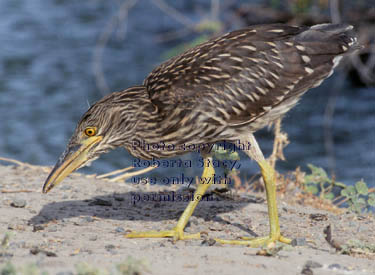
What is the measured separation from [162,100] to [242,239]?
1.35 m

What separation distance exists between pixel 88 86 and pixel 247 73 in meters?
7.72

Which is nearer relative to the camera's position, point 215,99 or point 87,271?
point 87,271

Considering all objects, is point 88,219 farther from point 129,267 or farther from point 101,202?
point 129,267

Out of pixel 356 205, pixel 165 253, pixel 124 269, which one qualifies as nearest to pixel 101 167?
pixel 356 205

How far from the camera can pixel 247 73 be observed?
5504mm

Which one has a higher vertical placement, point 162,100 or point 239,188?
point 162,100

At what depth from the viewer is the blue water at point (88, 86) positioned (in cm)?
1080

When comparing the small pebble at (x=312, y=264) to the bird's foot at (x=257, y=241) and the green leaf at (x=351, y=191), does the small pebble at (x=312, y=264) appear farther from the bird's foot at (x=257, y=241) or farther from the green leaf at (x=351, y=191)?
the green leaf at (x=351, y=191)

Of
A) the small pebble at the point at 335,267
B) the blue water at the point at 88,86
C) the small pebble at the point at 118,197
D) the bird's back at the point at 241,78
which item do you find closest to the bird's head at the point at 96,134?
the bird's back at the point at 241,78

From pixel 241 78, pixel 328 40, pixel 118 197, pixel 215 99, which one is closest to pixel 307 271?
pixel 215 99

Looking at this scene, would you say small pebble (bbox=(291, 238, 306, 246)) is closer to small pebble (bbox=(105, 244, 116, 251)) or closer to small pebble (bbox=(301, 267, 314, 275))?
small pebble (bbox=(301, 267, 314, 275))

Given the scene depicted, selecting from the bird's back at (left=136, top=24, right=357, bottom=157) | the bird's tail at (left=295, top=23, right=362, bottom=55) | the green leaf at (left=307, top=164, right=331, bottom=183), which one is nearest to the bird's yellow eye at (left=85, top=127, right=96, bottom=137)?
the bird's back at (left=136, top=24, right=357, bottom=157)

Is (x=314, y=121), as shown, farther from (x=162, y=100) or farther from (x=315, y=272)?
(x=315, y=272)

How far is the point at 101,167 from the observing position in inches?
422
